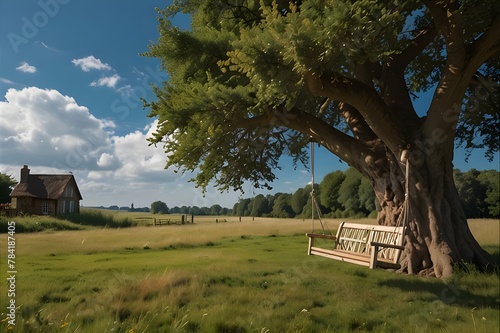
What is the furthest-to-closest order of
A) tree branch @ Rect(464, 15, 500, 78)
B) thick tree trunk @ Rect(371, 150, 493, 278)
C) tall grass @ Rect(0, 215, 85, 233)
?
tall grass @ Rect(0, 215, 85, 233) → thick tree trunk @ Rect(371, 150, 493, 278) → tree branch @ Rect(464, 15, 500, 78)

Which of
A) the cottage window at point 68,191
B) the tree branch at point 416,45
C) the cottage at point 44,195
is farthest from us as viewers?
the cottage window at point 68,191

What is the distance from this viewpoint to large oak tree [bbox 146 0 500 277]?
23.2ft

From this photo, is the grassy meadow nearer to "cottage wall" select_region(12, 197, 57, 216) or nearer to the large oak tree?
the large oak tree

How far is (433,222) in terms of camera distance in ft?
32.3

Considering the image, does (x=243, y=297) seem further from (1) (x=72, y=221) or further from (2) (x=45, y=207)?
(2) (x=45, y=207)

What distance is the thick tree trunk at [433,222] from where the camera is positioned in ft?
32.1

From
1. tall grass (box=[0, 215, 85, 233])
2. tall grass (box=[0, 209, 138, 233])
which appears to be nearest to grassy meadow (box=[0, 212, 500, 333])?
tall grass (box=[0, 215, 85, 233])

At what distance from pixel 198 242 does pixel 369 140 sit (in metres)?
10.1

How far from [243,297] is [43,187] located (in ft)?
62.5

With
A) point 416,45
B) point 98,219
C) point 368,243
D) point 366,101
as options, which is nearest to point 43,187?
point 98,219

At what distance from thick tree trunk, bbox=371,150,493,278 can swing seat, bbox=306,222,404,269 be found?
40.9 inches

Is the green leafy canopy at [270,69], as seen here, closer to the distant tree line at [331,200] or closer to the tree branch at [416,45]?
the tree branch at [416,45]

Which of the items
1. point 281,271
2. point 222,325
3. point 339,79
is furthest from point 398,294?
point 339,79

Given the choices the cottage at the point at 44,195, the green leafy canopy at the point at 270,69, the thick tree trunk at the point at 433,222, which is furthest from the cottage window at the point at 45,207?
the thick tree trunk at the point at 433,222
